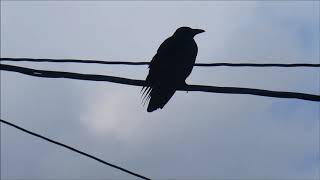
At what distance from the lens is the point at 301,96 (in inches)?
173

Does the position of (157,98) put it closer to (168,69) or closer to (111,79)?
(168,69)

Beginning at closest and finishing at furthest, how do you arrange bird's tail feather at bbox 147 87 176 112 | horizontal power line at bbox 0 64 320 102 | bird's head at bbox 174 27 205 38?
horizontal power line at bbox 0 64 320 102 < bird's tail feather at bbox 147 87 176 112 < bird's head at bbox 174 27 205 38

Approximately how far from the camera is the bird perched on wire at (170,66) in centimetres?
592

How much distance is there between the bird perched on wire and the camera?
592 cm

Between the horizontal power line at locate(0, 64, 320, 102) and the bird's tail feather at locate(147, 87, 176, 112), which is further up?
the horizontal power line at locate(0, 64, 320, 102)

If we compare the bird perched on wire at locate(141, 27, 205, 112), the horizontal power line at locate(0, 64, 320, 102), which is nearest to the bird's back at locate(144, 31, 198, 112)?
the bird perched on wire at locate(141, 27, 205, 112)

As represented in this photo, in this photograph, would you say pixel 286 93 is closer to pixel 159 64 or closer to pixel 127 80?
pixel 127 80

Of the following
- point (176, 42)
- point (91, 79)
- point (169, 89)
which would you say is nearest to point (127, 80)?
point (91, 79)

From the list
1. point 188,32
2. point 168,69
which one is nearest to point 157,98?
point 168,69

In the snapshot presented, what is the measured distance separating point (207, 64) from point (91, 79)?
3.50 feet

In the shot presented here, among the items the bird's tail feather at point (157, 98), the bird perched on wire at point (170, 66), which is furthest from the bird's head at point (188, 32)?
the bird's tail feather at point (157, 98)

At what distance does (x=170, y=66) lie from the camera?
22.0 feet

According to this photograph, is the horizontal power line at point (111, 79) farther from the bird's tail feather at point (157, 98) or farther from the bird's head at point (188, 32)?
the bird's head at point (188, 32)

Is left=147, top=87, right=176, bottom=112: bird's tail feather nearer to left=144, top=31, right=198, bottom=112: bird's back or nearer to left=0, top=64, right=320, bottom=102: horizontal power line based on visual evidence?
left=144, top=31, right=198, bottom=112: bird's back
